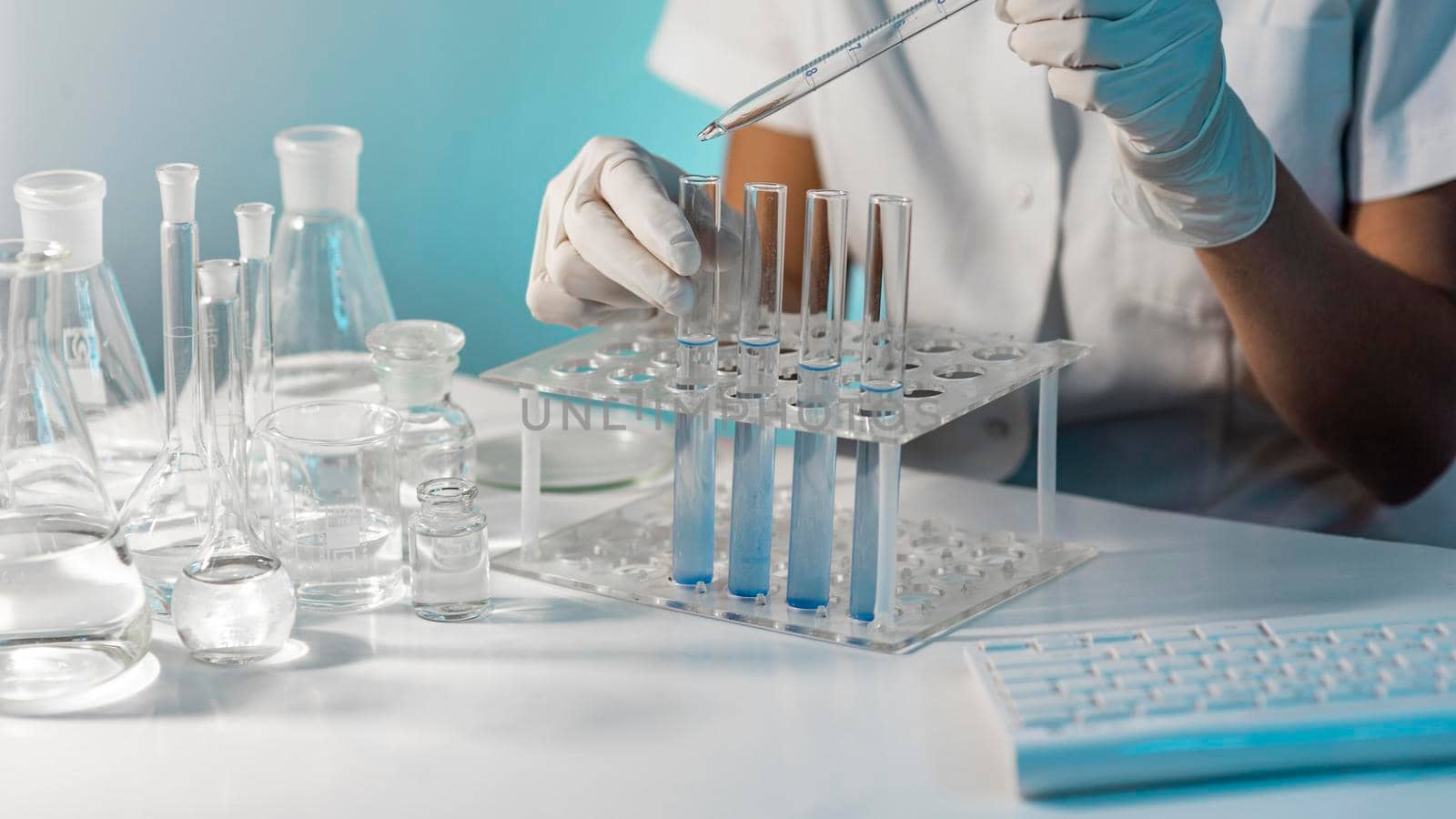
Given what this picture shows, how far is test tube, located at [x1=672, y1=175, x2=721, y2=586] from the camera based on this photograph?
0.93 metres

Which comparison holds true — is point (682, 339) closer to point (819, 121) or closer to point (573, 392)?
point (573, 392)

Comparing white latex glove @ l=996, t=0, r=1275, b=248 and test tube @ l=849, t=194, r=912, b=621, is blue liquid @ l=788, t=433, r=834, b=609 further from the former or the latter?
white latex glove @ l=996, t=0, r=1275, b=248

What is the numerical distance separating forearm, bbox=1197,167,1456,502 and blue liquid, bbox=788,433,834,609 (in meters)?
0.52

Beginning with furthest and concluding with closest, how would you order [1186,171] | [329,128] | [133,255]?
[133,255]
[329,128]
[1186,171]

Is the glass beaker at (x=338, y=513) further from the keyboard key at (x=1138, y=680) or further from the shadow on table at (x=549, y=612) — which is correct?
the keyboard key at (x=1138, y=680)

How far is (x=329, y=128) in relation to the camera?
1.21 metres

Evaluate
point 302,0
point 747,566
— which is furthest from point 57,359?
point 302,0

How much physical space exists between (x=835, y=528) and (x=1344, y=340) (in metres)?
0.55

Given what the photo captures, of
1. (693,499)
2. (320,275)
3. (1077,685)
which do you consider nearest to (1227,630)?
(1077,685)

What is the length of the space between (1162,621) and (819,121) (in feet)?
2.73

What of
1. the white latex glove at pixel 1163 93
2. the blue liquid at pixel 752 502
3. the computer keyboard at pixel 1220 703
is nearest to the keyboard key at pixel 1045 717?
the computer keyboard at pixel 1220 703

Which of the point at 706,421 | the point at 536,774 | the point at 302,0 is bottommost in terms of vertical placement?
the point at 536,774

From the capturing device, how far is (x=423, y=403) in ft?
3.45

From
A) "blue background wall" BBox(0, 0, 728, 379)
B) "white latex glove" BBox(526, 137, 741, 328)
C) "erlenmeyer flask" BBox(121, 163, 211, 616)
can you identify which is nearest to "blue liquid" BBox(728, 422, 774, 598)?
"white latex glove" BBox(526, 137, 741, 328)
